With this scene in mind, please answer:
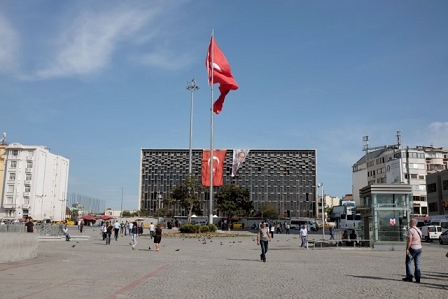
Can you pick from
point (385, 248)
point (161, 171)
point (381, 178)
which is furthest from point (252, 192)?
point (385, 248)

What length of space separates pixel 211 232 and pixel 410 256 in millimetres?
A: 34946

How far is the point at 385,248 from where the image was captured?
84.3 ft

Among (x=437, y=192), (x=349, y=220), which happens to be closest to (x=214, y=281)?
(x=349, y=220)

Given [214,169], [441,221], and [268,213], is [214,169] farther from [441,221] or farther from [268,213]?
[268,213]

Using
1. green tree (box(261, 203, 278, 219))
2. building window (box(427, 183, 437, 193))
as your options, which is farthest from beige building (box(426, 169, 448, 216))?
green tree (box(261, 203, 278, 219))

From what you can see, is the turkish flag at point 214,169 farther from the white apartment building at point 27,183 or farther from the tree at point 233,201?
the white apartment building at point 27,183

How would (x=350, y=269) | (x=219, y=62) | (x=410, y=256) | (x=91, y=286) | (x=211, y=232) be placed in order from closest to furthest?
(x=91, y=286), (x=410, y=256), (x=350, y=269), (x=219, y=62), (x=211, y=232)

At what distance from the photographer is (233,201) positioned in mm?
77062

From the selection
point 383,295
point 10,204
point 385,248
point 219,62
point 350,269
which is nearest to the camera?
point 383,295

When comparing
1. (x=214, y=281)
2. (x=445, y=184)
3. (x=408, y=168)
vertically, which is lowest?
(x=214, y=281)

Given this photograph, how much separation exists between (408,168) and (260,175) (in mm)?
56506

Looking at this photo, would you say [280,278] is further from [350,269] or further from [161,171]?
[161,171]

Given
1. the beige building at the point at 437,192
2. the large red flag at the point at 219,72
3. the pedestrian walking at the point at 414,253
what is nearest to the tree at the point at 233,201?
the beige building at the point at 437,192

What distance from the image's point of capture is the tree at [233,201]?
251 feet
